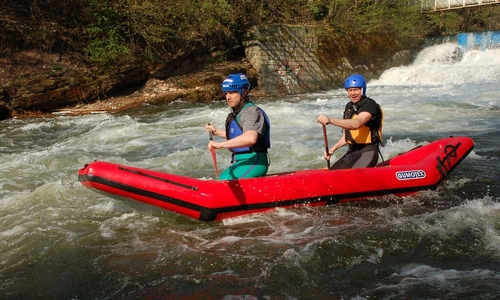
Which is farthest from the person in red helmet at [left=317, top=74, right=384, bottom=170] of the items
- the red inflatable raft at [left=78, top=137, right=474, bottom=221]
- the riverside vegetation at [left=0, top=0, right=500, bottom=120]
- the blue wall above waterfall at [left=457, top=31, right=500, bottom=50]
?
the blue wall above waterfall at [left=457, top=31, right=500, bottom=50]

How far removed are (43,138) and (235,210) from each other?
639 centimetres

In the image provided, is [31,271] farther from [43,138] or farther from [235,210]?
[43,138]

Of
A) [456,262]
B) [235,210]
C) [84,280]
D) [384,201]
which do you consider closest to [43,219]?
[84,280]

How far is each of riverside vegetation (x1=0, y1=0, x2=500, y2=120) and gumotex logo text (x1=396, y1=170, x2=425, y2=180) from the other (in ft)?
29.3

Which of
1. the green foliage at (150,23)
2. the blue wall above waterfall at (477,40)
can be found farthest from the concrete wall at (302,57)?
the blue wall above waterfall at (477,40)

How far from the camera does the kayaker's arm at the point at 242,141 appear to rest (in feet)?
12.9

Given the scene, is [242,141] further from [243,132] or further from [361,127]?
[361,127]

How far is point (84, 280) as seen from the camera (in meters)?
3.57

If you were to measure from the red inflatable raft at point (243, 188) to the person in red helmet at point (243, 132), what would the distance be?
0.18 m

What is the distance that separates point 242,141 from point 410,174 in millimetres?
2035

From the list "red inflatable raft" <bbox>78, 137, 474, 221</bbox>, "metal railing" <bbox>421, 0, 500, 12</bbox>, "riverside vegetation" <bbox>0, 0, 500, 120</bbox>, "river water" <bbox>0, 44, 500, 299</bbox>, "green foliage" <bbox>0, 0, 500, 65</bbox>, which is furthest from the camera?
"metal railing" <bbox>421, 0, 500, 12</bbox>

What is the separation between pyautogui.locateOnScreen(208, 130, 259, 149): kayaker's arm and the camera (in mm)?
3920

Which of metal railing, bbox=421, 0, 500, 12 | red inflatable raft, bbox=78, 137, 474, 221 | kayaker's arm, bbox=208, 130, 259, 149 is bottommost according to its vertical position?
red inflatable raft, bbox=78, 137, 474, 221

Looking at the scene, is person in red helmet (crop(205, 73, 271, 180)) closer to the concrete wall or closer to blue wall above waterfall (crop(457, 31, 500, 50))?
the concrete wall
